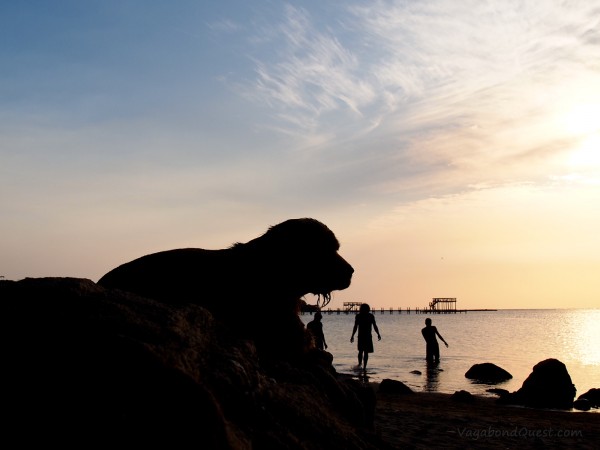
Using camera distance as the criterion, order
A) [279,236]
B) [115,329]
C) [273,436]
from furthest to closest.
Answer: [279,236] → [273,436] → [115,329]

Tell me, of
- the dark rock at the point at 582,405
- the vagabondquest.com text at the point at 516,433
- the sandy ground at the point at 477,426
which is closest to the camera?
the sandy ground at the point at 477,426

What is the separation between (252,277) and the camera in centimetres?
681

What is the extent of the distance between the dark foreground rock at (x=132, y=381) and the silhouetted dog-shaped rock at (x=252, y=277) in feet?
7.53

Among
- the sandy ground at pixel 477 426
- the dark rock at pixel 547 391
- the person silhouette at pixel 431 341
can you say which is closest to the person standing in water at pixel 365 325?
the person silhouette at pixel 431 341

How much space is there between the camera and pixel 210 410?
255 centimetres

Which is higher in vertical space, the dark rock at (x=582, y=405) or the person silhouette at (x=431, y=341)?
the person silhouette at (x=431, y=341)

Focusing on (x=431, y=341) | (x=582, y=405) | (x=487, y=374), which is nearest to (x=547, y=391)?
(x=582, y=405)

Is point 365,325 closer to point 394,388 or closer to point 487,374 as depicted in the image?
point 394,388

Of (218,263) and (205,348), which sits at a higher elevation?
(218,263)

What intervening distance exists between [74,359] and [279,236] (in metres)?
5.00

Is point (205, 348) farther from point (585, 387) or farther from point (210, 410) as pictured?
point (585, 387)

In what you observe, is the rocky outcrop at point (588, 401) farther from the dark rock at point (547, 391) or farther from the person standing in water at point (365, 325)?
the person standing in water at point (365, 325)

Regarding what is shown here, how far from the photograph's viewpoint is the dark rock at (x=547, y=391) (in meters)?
14.8

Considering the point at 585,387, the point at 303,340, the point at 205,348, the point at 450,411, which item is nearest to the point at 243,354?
the point at 205,348
